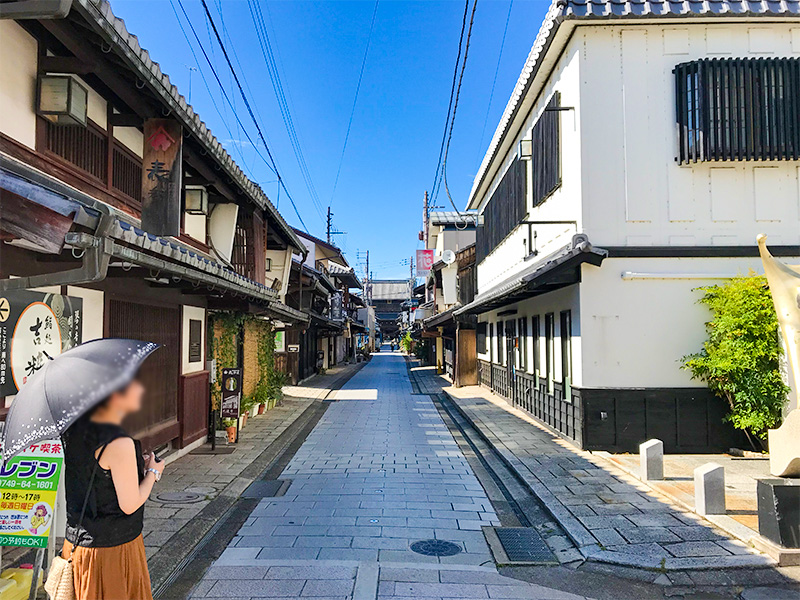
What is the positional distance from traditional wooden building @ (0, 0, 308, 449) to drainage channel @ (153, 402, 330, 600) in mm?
1596

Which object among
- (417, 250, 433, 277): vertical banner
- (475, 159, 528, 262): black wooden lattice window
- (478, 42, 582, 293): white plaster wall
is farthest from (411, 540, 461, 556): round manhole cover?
(417, 250, 433, 277): vertical banner

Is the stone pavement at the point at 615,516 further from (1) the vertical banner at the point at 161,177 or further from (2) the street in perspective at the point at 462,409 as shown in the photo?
(1) the vertical banner at the point at 161,177

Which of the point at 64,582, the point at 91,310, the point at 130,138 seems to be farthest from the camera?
the point at 130,138

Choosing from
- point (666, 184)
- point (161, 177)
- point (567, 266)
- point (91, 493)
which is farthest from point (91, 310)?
point (666, 184)

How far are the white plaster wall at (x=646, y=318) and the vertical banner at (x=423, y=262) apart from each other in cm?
2537

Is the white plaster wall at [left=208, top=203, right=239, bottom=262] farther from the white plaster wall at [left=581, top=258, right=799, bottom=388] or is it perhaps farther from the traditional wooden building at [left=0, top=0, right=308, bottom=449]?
the white plaster wall at [left=581, top=258, right=799, bottom=388]

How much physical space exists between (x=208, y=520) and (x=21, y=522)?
9.51 feet

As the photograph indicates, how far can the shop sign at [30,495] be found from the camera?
4203 millimetres

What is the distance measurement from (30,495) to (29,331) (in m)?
1.77

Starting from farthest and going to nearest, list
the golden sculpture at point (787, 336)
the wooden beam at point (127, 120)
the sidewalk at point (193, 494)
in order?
the wooden beam at point (127, 120), the golden sculpture at point (787, 336), the sidewalk at point (193, 494)

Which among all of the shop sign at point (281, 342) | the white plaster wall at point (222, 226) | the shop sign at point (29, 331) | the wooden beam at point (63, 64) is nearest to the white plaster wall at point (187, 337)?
the white plaster wall at point (222, 226)

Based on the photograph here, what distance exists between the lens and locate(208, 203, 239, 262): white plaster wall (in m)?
11.4

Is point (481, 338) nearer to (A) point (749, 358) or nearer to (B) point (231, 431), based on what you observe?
(B) point (231, 431)

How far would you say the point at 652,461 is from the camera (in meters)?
8.09
